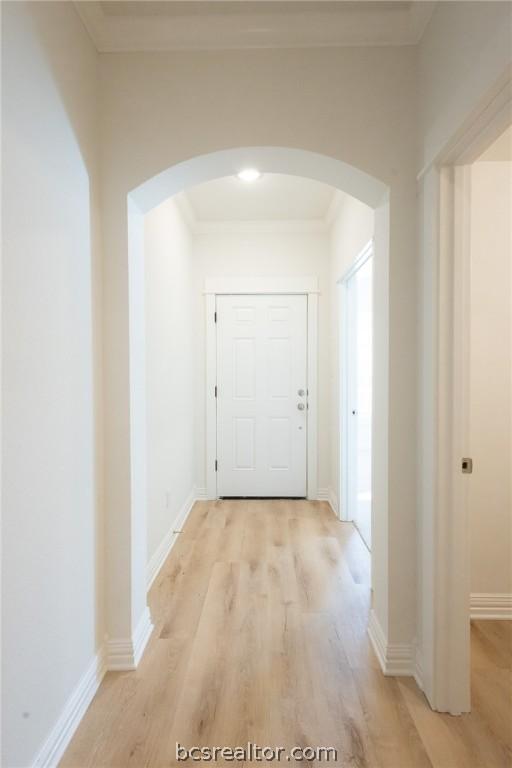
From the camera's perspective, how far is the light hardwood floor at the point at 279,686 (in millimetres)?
1388

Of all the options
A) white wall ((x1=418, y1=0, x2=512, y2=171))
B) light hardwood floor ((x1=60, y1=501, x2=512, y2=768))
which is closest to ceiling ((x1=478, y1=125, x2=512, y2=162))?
white wall ((x1=418, y1=0, x2=512, y2=171))

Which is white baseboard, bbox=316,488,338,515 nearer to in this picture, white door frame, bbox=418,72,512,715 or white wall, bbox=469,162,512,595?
white wall, bbox=469,162,512,595

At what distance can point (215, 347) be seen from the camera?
4043 mm

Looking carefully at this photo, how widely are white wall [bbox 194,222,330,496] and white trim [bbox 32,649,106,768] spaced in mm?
2634

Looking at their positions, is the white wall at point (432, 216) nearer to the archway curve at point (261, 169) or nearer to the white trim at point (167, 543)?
the archway curve at point (261, 169)

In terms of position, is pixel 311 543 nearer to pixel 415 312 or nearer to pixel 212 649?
pixel 212 649

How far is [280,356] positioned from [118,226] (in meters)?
2.45

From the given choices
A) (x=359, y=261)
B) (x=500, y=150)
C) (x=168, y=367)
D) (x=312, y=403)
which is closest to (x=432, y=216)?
(x=500, y=150)

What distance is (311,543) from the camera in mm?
3016

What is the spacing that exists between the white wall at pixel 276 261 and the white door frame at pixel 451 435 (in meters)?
2.47

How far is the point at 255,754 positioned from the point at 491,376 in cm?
188

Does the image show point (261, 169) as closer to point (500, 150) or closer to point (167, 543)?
point (500, 150)

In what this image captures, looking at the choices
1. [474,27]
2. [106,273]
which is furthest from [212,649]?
[474,27]

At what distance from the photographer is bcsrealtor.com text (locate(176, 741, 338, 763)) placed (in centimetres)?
134
